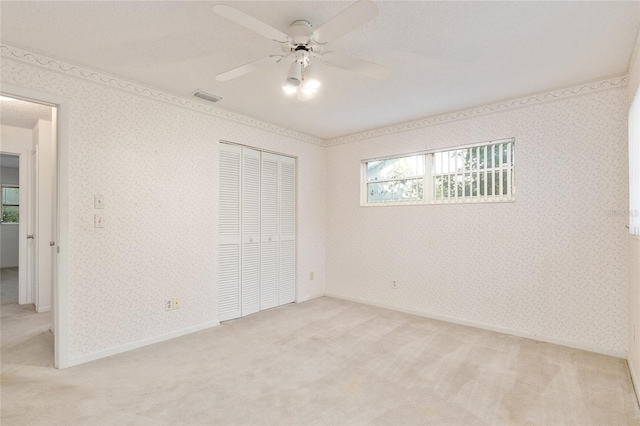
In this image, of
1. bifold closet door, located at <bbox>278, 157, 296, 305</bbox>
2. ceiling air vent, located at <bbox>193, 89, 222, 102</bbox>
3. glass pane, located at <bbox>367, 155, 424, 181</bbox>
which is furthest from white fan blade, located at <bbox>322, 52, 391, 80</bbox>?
bifold closet door, located at <bbox>278, 157, 296, 305</bbox>

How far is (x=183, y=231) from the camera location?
3.29 meters

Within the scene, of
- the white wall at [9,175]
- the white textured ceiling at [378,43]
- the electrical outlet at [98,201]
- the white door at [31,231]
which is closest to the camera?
the white textured ceiling at [378,43]

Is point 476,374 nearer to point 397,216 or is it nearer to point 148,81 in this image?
point 397,216

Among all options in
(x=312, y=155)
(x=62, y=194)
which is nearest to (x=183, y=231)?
(x=62, y=194)

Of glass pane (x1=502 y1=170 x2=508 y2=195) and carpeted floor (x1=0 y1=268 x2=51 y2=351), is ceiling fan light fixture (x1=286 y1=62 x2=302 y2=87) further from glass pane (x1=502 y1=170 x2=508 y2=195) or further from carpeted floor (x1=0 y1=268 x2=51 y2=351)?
carpeted floor (x1=0 y1=268 x2=51 y2=351)

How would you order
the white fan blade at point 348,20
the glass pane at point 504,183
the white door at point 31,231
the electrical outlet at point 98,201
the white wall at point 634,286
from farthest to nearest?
the white door at point 31,231 < the glass pane at point 504,183 < the electrical outlet at point 98,201 < the white wall at point 634,286 < the white fan blade at point 348,20

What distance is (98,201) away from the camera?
107 inches

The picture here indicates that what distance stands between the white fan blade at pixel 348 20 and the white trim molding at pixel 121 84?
2.07m

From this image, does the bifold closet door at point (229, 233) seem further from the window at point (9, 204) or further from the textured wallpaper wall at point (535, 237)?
the window at point (9, 204)

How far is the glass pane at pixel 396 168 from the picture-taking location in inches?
162

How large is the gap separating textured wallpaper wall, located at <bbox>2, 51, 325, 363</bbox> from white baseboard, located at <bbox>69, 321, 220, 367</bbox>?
0.03 meters

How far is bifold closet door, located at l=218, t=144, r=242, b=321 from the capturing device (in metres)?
3.70

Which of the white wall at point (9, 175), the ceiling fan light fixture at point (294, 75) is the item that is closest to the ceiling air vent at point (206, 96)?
the ceiling fan light fixture at point (294, 75)

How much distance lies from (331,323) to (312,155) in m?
2.48
